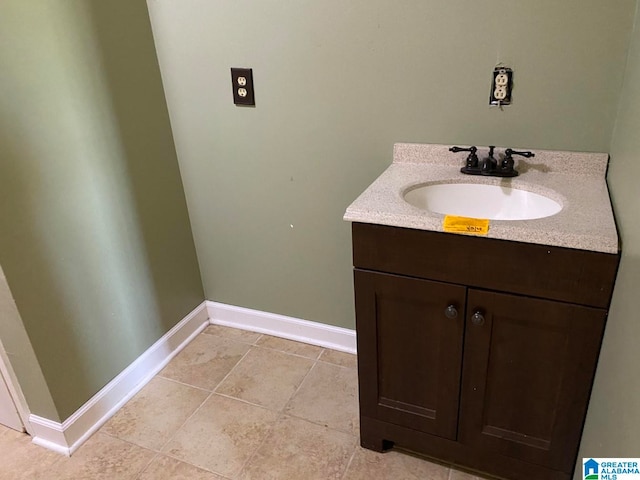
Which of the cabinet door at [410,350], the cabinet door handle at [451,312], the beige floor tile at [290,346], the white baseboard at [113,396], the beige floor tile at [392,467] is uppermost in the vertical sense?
the cabinet door handle at [451,312]

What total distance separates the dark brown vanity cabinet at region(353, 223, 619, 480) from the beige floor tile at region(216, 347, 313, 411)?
477 mm

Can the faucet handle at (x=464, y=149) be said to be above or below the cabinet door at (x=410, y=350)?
above

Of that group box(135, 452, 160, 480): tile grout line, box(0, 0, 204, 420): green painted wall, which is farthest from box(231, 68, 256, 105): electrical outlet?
box(135, 452, 160, 480): tile grout line

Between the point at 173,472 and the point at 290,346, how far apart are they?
2.43ft

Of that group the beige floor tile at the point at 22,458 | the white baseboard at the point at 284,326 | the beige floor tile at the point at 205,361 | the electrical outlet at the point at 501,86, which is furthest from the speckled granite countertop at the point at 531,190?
the beige floor tile at the point at 22,458

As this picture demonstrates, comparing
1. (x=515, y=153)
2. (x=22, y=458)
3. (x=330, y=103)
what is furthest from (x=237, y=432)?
(x=515, y=153)

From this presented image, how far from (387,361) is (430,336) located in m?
0.17

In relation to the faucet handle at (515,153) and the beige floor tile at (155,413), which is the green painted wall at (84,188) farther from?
the faucet handle at (515,153)

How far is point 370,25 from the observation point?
4.99 ft

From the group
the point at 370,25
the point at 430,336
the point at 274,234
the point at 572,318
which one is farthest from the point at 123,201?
the point at 572,318

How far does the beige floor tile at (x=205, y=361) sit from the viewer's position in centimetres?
197

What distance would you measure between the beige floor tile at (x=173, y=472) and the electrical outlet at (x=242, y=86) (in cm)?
131

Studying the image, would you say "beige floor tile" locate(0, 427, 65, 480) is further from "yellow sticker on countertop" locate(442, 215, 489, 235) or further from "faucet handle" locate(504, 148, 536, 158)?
"faucet handle" locate(504, 148, 536, 158)

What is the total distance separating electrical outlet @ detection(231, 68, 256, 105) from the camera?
1.75 m
